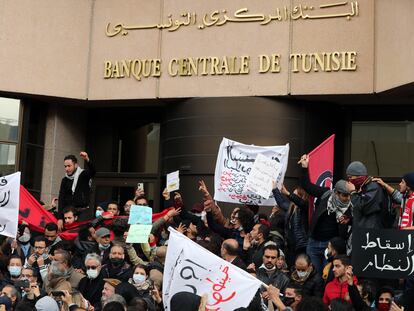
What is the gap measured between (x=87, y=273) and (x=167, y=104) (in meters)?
8.23

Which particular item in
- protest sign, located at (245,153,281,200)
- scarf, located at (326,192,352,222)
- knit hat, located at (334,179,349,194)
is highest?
protest sign, located at (245,153,281,200)

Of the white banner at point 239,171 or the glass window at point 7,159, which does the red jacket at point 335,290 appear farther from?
the glass window at point 7,159

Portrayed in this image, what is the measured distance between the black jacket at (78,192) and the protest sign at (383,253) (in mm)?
7042

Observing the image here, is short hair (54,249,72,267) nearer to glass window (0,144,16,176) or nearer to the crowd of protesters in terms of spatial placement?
the crowd of protesters

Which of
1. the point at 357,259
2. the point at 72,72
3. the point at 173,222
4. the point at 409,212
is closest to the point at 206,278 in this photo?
the point at 357,259

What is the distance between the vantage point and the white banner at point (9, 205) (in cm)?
1300

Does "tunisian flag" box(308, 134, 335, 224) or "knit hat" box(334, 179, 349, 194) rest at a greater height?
"tunisian flag" box(308, 134, 335, 224)

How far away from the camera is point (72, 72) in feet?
65.4

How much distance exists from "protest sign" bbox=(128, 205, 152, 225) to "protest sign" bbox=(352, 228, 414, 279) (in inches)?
178

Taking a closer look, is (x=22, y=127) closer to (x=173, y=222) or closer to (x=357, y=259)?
(x=173, y=222)

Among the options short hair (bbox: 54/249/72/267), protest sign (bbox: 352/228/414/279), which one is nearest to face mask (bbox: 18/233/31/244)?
short hair (bbox: 54/249/72/267)

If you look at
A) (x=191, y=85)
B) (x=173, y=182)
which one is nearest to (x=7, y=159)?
(x=191, y=85)

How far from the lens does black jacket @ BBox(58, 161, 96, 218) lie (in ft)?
49.9

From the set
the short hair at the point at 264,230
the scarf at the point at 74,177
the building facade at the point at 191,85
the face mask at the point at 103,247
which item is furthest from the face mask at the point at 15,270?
the building facade at the point at 191,85
